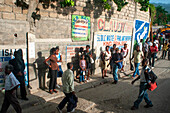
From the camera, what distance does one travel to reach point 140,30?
1400 cm

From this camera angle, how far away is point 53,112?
188 inches

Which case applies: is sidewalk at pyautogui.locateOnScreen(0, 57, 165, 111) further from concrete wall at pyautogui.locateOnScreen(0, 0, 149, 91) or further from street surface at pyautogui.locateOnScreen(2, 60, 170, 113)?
concrete wall at pyautogui.locateOnScreen(0, 0, 149, 91)

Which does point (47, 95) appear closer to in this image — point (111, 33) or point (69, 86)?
point (69, 86)

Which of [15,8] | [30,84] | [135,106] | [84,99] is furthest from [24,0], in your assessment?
[135,106]

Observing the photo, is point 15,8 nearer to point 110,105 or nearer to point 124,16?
point 110,105

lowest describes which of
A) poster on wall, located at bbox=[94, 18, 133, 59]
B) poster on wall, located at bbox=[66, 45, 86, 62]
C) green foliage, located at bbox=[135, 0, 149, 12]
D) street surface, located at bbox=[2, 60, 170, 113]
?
street surface, located at bbox=[2, 60, 170, 113]

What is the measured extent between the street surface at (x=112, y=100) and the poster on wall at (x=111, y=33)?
2.91 m

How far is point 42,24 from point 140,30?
10.3 meters

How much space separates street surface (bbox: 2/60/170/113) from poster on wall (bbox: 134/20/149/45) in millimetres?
6591

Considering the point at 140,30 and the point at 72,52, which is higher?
the point at 140,30

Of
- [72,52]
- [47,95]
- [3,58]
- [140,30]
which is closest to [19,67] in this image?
[3,58]

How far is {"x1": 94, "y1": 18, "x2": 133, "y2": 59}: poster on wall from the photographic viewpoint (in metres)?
9.24

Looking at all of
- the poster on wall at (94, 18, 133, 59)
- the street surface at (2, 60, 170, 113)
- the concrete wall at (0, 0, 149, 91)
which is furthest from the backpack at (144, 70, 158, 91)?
the poster on wall at (94, 18, 133, 59)

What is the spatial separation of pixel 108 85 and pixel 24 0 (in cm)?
533
